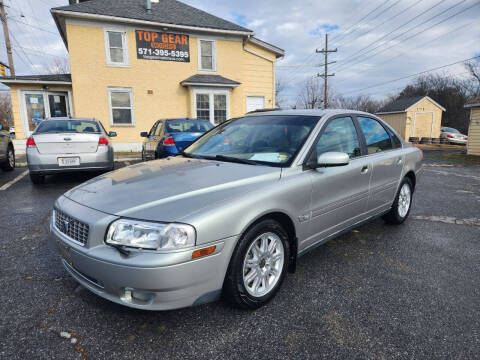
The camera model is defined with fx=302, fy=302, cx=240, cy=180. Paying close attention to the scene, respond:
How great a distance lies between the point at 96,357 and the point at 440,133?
36.5 metres

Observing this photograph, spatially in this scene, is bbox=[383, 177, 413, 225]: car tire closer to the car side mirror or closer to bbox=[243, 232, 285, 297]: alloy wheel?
the car side mirror

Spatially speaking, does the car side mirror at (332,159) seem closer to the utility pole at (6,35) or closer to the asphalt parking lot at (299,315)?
the asphalt parking lot at (299,315)

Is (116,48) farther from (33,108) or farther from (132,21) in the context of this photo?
(33,108)

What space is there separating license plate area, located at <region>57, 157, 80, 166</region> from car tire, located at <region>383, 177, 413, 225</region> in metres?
5.77

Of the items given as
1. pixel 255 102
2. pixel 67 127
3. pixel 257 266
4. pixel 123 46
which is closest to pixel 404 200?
pixel 257 266

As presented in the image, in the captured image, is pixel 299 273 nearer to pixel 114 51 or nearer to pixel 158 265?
pixel 158 265

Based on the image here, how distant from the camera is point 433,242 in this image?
3.67m

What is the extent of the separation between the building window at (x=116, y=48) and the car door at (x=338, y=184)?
13.0 metres

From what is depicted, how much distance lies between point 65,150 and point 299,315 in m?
5.75

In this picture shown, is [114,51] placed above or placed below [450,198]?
above

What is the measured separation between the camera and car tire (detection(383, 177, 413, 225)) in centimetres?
408

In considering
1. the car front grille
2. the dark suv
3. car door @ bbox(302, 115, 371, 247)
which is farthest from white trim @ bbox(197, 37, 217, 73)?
the car front grille

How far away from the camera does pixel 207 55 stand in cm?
1507

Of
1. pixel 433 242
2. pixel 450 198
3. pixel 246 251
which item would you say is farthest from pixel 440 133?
pixel 246 251
